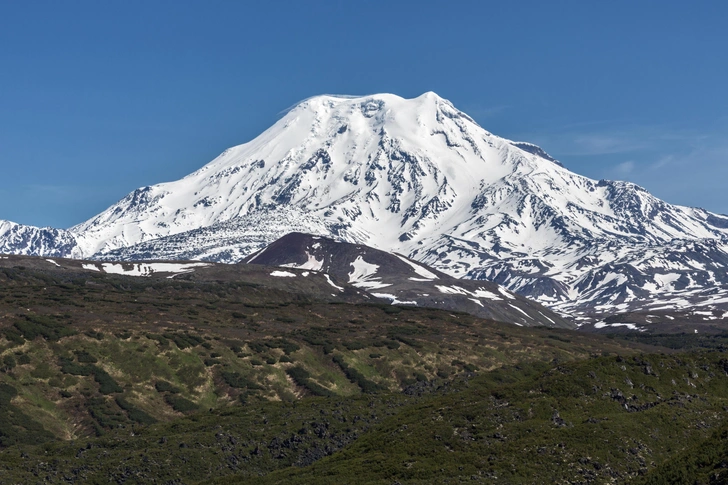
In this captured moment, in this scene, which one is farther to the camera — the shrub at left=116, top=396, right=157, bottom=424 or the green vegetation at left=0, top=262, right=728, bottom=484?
the shrub at left=116, top=396, right=157, bottom=424

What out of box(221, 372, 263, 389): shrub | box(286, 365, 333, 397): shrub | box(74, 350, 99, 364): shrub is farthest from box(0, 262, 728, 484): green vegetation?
box(286, 365, 333, 397): shrub

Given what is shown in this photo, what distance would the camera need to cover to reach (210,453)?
94.8 m

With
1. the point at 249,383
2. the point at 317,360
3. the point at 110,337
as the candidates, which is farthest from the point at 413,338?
the point at 110,337

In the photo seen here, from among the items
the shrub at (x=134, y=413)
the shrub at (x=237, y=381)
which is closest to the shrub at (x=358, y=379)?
the shrub at (x=237, y=381)

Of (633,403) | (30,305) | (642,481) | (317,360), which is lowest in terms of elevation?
(642,481)

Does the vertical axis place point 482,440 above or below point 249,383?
below

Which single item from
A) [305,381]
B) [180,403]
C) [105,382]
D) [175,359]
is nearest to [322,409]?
[180,403]

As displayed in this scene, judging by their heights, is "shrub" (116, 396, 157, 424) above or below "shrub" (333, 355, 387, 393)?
below

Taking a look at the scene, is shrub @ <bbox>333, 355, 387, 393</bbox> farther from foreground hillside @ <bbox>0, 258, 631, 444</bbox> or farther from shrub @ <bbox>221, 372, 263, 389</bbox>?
shrub @ <bbox>221, 372, 263, 389</bbox>

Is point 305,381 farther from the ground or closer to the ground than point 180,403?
farther from the ground

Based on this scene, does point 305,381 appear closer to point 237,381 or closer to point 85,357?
point 237,381

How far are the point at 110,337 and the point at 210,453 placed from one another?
6212 centimetres

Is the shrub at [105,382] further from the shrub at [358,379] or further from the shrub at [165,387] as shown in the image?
the shrub at [358,379]

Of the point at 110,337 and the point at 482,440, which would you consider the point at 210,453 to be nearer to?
the point at 482,440
